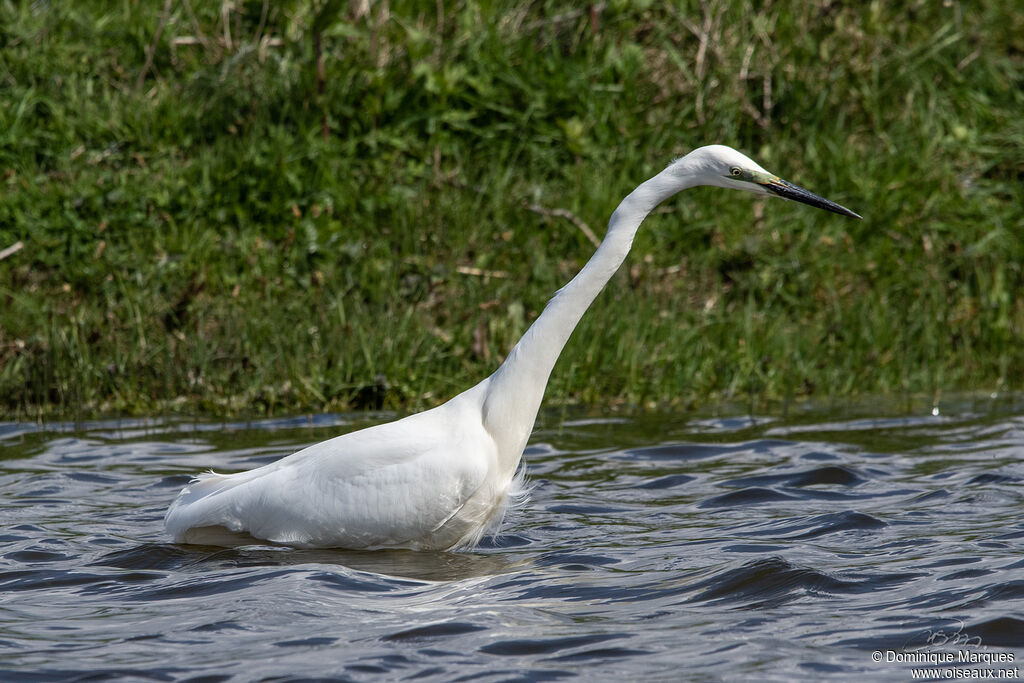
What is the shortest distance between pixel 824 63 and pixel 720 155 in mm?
5755

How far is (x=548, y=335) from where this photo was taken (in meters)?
4.79

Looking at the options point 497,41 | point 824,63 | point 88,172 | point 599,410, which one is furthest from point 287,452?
point 824,63

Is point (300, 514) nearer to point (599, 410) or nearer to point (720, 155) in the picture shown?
point (720, 155)

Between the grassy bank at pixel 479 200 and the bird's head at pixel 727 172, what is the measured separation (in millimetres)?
2631

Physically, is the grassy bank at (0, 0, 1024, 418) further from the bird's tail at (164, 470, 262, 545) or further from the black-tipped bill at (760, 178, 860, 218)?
the black-tipped bill at (760, 178, 860, 218)

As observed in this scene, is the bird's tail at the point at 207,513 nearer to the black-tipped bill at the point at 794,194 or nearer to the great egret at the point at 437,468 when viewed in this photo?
the great egret at the point at 437,468

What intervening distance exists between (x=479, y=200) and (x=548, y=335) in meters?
3.91

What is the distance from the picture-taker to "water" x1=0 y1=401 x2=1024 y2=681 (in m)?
3.58

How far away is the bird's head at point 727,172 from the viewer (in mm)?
4680
